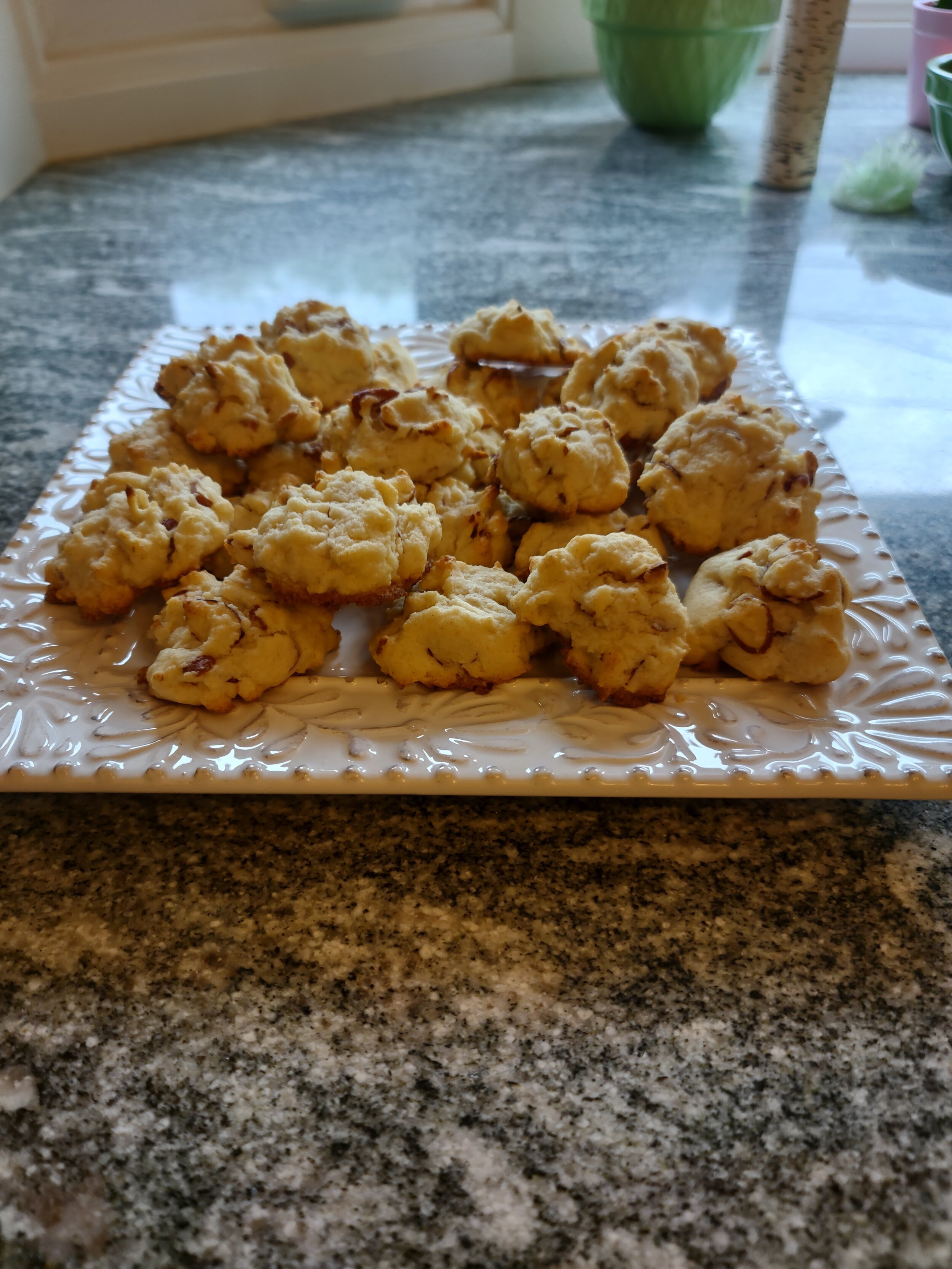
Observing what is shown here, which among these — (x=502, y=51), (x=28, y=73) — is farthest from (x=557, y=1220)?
(x=502, y=51)

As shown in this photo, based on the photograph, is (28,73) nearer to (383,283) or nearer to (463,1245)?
(383,283)

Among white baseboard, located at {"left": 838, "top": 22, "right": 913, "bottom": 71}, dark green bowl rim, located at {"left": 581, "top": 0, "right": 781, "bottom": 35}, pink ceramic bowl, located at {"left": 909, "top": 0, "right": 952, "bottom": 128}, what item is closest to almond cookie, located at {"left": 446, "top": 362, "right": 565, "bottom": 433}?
dark green bowl rim, located at {"left": 581, "top": 0, "right": 781, "bottom": 35}

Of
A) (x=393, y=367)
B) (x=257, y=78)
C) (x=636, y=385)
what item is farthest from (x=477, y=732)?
(x=257, y=78)

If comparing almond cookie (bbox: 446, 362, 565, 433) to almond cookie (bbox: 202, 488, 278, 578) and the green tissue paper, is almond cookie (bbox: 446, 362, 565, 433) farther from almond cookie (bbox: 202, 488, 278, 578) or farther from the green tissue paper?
the green tissue paper

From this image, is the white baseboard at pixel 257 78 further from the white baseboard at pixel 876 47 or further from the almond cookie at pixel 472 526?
the almond cookie at pixel 472 526

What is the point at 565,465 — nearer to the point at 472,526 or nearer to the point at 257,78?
the point at 472,526

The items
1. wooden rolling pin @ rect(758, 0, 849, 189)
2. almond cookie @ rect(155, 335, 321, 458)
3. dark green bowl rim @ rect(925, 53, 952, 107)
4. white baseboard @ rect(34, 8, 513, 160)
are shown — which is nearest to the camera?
almond cookie @ rect(155, 335, 321, 458)

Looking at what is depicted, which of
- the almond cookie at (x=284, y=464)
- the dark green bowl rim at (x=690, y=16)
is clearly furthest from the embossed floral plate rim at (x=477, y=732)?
the dark green bowl rim at (x=690, y=16)
